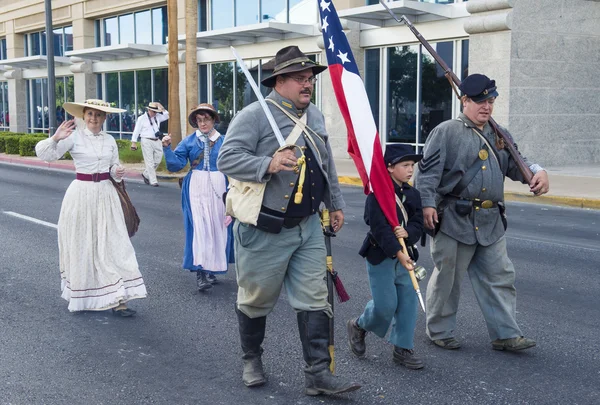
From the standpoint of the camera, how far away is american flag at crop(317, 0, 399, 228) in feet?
15.5

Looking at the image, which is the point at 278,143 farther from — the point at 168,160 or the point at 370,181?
the point at 168,160

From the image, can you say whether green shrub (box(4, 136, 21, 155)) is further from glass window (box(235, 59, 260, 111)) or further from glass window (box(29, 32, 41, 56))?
glass window (box(29, 32, 41, 56))

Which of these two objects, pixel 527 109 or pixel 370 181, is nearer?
pixel 370 181

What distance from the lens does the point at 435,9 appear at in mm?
20109

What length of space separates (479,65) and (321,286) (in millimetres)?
15763

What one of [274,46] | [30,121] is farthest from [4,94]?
[274,46]

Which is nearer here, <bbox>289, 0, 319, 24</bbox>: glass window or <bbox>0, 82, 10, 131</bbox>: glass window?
<bbox>289, 0, 319, 24</bbox>: glass window

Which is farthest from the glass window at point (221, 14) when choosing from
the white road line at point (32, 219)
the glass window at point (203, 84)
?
the white road line at point (32, 219)

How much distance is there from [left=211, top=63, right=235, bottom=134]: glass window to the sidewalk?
658 cm

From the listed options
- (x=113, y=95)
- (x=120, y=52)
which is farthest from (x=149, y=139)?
(x=113, y=95)

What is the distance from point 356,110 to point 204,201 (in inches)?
120

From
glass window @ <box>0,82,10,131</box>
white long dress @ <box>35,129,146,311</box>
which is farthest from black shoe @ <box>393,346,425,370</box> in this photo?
glass window @ <box>0,82,10,131</box>

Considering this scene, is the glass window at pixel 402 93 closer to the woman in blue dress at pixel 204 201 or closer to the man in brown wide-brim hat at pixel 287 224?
the woman in blue dress at pixel 204 201

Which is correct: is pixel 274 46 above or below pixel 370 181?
above
